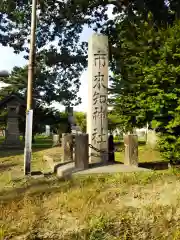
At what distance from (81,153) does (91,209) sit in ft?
11.5

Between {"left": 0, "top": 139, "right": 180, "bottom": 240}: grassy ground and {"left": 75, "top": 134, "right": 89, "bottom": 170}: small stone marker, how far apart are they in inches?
49.1

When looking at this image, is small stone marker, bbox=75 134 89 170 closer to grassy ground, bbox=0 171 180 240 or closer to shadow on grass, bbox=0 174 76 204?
shadow on grass, bbox=0 174 76 204

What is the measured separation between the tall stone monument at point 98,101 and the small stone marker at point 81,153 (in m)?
1.12

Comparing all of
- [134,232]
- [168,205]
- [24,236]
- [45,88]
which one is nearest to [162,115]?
[168,205]

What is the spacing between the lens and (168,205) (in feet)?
19.6

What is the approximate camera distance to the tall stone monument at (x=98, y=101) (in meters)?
10.5

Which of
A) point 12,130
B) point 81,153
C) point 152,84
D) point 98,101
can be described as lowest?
point 81,153

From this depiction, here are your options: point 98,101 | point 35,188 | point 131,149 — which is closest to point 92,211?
point 35,188

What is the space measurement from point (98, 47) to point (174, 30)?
2.69 metres

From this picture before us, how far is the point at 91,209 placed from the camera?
5.74 m

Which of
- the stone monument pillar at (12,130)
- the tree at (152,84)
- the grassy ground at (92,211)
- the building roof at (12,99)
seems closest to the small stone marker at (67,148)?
the tree at (152,84)

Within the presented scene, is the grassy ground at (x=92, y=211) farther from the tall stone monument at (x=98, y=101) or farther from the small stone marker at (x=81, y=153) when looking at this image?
the tall stone monument at (x=98, y=101)

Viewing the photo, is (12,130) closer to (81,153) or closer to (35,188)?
(81,153)

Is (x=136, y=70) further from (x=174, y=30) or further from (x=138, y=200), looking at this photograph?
(x=138, y=200)
